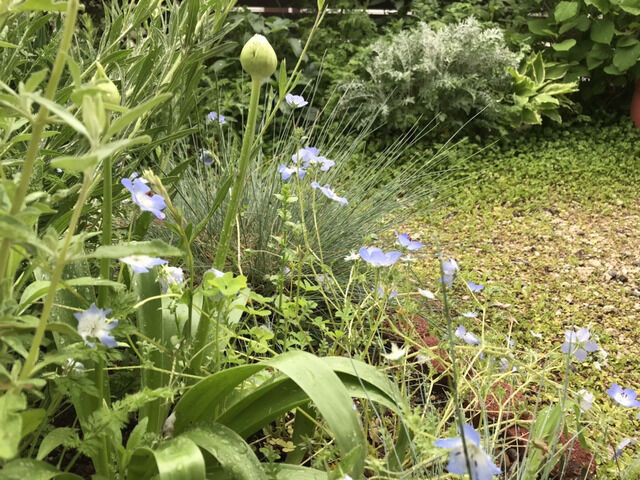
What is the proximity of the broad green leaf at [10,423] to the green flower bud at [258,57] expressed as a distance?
556 millimetres

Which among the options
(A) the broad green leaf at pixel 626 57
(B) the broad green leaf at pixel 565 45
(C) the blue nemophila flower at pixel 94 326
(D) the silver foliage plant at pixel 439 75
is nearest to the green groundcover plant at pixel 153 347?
(C) the blue nemophila flower at pixel 94 326

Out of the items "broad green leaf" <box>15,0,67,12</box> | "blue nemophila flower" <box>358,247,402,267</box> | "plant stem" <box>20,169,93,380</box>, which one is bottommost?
"blue nemophila flower" <box>358,247,402,267</box>

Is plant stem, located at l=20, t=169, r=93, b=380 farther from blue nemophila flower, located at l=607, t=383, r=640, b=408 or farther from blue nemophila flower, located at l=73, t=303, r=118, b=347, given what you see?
blue nemophila flower, located at l=607, t=383, r=640, b=408

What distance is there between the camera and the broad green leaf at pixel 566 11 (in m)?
4.68

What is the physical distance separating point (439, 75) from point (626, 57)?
1.43 m

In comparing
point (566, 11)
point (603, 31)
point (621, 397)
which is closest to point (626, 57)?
point (603, 31)

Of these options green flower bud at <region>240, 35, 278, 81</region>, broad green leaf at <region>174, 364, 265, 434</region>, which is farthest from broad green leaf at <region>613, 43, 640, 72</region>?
broad green leaf at <region>174, 364, 265, 434</region>

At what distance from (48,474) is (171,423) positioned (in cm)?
24

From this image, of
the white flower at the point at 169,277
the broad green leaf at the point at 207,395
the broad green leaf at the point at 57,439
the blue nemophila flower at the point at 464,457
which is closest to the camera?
the blue nemophila flower at the point at 464,457

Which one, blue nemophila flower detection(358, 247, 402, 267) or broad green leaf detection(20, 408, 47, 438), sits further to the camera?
blue nemophila flower detection(358, 247, 402, 267)

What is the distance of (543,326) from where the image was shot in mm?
2354

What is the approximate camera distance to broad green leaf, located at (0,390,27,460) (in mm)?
553

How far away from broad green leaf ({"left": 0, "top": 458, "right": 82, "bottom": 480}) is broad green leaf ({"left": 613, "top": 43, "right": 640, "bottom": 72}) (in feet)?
15.5

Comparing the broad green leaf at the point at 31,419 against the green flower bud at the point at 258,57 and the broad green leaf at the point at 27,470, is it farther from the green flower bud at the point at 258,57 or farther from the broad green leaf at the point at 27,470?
the green flower bud at the point at 258,57
